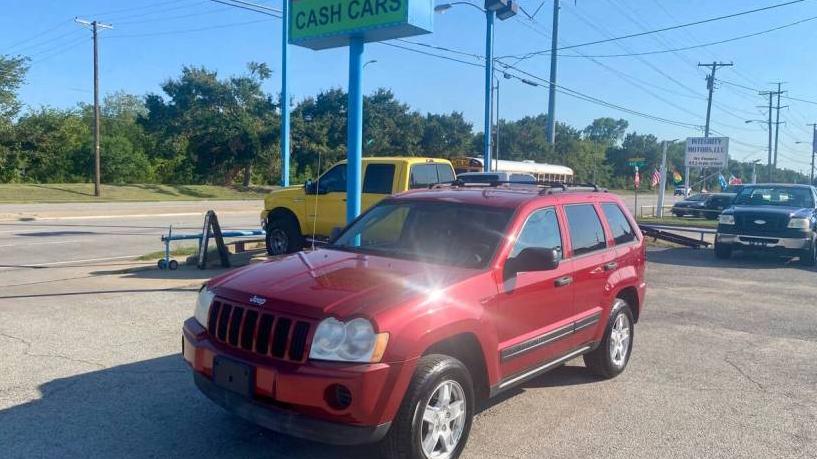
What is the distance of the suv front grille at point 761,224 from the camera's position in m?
15.2

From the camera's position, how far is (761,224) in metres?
15.5

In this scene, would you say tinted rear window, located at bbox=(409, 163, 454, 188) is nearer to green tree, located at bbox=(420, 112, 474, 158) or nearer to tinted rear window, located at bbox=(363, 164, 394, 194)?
tinted rear window, located at bbox=(363, 164, 394, 194)

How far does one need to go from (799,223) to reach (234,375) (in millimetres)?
14893

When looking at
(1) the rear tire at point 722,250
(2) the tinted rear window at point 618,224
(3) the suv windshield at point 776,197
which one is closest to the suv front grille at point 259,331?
(2) the tinted rear window at point 618,224

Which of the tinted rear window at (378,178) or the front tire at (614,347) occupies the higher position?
the tinted rear window at (378,178)

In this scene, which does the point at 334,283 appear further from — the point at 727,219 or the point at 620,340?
the point at 727,219

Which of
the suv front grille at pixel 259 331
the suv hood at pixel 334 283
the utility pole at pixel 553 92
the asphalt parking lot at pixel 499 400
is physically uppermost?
the utility pole at pixel 553 92

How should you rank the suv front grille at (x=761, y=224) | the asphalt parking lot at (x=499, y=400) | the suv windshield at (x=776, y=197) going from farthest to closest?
the suv windshield at (x=776, y=197) < the suv front grille at (x=761, y=224) < the asphalt parking lot at (x=499, y=400)

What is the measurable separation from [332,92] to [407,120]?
316 inches

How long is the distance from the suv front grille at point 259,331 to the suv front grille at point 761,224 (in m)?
14.7

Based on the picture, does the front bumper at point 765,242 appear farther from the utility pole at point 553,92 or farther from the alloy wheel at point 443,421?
the utility pole at point 553,92

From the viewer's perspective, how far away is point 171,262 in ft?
38.8

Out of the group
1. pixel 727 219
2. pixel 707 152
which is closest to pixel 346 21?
pixel 727 219

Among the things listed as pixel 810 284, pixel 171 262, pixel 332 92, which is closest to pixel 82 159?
pixel 332 92
